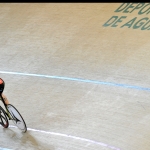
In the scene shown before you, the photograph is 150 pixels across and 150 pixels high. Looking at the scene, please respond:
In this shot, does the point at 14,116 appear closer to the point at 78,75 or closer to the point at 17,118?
the point at 17,118

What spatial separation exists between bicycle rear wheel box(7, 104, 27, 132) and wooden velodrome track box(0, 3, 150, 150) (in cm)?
13

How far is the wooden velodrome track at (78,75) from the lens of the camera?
3.44m

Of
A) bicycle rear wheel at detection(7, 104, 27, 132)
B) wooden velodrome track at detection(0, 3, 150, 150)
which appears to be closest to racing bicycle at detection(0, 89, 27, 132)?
bicycle rear wheel at detection(7, 104, 27, 132)

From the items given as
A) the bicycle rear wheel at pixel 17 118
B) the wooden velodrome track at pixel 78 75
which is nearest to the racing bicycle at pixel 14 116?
the bicycle rear wheel at pixel 17 118

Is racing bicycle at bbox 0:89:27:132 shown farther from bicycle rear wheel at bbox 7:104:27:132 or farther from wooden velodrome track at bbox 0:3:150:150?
wooden velodrome track at bbox 0:3:150:150

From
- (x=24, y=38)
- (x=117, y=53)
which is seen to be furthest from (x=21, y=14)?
(x=117, y=53)

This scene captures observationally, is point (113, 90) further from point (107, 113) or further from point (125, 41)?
point (125, 41)

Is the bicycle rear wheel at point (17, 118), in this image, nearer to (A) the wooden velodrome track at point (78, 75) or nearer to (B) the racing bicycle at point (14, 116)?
(B) the racing bicycle at point (14, 116)

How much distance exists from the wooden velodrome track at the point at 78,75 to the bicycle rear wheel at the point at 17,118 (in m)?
0.13

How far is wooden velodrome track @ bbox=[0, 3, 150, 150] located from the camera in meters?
3.44

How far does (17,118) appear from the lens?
3443 millimetres

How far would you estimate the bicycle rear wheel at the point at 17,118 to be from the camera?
11.0 ft

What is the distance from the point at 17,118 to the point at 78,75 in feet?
4.98

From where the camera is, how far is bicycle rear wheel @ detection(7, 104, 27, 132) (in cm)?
336
